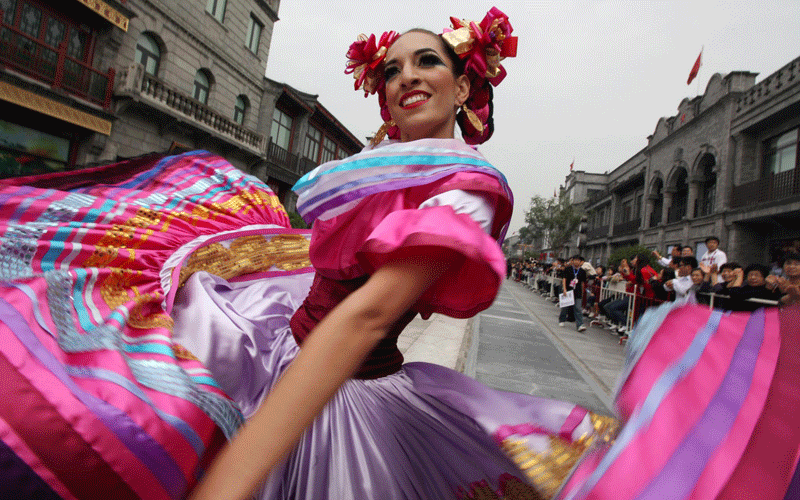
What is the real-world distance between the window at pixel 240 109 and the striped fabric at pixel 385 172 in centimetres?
1601

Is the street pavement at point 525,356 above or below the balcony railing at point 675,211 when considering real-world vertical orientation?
below

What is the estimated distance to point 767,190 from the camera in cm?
1335

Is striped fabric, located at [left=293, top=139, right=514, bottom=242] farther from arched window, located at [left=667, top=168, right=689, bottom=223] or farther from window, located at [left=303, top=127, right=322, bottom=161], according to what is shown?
arched window, located at [left=667, top=168, right=689, bottom=223]

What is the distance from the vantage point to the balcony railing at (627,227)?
81.1ft

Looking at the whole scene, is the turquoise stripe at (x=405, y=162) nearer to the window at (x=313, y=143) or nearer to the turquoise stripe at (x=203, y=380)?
the turquoise stripe at (x=203, y=380)

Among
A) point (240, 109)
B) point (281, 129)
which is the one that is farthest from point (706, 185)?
point (240, 109)

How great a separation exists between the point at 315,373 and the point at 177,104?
44.8 ft

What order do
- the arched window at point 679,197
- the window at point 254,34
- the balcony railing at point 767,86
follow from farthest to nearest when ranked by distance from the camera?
the arched window at point 679,197
the window at point 254,34
the balcony railing at point 767,86

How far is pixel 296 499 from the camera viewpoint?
896 mm

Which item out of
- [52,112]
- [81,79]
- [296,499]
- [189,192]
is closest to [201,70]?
[81,79]

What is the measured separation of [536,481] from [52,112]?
12.0m

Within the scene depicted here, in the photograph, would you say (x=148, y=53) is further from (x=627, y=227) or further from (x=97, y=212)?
(x=627, y=227)

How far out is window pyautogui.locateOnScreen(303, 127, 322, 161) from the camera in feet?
68.7

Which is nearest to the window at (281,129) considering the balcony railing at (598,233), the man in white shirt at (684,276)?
the man in white shirt at (684,276)
